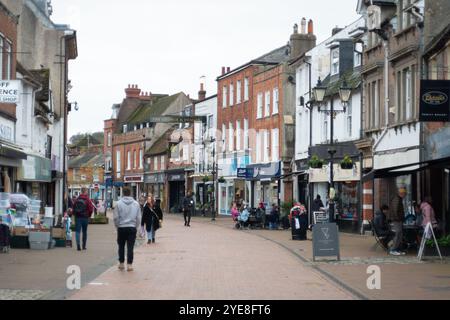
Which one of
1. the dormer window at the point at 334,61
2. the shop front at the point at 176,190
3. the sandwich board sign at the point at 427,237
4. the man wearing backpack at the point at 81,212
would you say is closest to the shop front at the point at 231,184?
the shop front at the point at 176,190

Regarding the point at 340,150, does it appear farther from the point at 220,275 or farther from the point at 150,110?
the point at 150,110

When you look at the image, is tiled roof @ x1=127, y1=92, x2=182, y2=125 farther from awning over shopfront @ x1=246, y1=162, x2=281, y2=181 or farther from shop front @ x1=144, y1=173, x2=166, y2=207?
awning over shopfront @ x1=246, y1=162, x2=281, y2=181

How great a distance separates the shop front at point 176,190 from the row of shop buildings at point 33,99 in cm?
2616

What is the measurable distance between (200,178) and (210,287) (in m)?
56.4

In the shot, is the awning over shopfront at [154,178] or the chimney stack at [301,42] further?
the awning over shopfront at [154,178]

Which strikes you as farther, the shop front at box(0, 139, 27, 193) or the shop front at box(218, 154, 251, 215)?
the shop front at box(218, 154, 251, 215)

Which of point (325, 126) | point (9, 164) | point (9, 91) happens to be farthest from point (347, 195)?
point (9, 91)

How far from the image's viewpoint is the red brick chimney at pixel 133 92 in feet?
317

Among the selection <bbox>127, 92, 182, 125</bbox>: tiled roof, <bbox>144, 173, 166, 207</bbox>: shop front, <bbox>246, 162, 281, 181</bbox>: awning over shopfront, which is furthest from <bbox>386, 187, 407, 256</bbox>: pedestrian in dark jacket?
<bbox>127, 92, 182, 125</bbox>: tiled roof

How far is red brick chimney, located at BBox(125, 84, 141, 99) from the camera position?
96.7 meters

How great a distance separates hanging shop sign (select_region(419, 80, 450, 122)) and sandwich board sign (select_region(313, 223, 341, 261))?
497 cm

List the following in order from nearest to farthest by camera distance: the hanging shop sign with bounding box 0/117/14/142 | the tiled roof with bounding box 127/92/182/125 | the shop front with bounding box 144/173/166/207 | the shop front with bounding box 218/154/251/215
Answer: the hanging shop sign with bounding box 0/117/14/142
the shop front with bounding box 218/154/251/215
the shop front with bounding box 144/173/166/207
the tiled roof with bounding box 127/92/182/125

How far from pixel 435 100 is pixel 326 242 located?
5675 millimetres

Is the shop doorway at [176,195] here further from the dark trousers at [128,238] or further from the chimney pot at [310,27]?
the dark trousers at [128,238]
